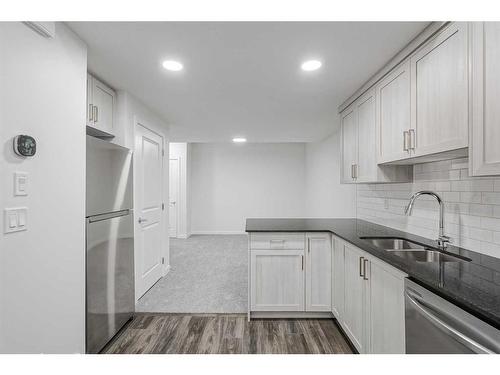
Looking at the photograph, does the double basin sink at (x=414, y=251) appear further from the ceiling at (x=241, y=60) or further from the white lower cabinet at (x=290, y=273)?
the ceiling at (x=241, y=60)

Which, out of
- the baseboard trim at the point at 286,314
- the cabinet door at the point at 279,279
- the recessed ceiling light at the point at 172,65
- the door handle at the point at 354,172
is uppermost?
the recessed ceiling light at the point at 172,65

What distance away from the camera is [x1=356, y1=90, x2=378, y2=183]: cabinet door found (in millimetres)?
2246

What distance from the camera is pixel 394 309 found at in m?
1.37

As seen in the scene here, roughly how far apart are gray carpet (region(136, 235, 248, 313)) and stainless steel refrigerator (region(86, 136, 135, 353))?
510mm

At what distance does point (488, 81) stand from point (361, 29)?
2.56ft

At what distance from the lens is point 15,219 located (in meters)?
1.14

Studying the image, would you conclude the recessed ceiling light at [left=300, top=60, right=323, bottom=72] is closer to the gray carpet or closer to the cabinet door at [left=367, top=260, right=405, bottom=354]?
the cabinet door at [left=367, top=260, right=405, bottom=354]

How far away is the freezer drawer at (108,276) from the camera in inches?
69.3

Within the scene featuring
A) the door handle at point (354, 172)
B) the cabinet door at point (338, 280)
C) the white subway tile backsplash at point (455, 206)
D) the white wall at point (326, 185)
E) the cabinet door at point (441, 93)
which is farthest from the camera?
the white wall at point (326, 185)

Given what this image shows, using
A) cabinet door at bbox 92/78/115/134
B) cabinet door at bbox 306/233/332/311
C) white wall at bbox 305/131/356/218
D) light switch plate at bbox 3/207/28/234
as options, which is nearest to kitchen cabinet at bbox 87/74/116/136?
cabinet door at bbox 92/78/115/134

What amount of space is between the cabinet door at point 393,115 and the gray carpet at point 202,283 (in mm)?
2102

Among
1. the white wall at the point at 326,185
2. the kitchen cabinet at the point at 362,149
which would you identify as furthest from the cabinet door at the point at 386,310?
the white wall at the point at 326,185

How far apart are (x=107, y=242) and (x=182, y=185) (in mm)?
4395
